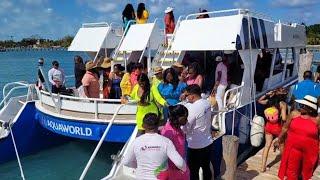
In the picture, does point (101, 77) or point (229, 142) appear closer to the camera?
point (229, 142)

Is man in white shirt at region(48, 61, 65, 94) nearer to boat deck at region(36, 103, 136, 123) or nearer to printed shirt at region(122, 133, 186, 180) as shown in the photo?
boat deck at region(36, 103, 136, 123)

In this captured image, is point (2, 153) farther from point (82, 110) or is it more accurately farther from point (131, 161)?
point (131, 161)

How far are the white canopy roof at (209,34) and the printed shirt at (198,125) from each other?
8.56 feet

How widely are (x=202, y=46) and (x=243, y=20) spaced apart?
98cm

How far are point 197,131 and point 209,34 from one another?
128 inches

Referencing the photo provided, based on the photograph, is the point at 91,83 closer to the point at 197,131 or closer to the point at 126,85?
the point at 126,85

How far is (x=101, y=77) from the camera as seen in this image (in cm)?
959

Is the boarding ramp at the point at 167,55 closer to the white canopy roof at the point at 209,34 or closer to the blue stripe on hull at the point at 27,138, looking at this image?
the white canopy roof at the point at 209,34

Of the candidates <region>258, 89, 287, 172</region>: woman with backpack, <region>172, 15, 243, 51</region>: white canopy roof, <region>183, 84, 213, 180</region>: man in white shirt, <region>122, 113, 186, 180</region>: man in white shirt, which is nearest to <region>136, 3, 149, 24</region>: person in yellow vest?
<region>172, 15, 243, 51</region>: white canopy roof

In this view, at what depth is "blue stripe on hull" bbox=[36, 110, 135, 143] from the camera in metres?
7.79

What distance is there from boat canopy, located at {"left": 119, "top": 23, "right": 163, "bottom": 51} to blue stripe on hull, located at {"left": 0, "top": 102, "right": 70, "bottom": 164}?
2882mm

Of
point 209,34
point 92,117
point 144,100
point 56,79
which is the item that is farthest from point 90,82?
point 144,100

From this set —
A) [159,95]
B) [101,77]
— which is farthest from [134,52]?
[159,95]

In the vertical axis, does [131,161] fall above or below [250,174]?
above
